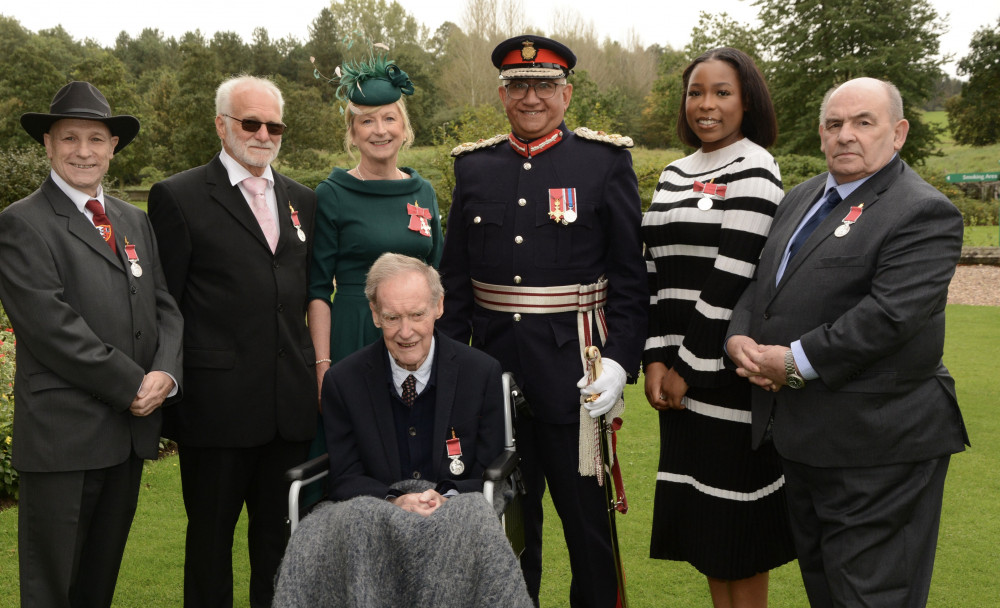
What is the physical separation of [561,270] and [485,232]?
33cm

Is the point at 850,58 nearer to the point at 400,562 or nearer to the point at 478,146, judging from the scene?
the point at 478,146

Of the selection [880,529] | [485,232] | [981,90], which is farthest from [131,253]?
[981,90]

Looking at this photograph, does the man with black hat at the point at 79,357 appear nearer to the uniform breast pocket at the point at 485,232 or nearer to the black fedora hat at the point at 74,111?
the black fedora hat at the point at 74,111

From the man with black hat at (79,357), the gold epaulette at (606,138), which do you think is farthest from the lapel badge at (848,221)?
the man with black hat at (79,357)

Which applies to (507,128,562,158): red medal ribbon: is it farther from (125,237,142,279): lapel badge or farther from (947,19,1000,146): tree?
(947,19,1000,146): tree

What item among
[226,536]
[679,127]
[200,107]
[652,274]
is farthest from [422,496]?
[200,107]

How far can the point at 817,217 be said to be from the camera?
2639mm

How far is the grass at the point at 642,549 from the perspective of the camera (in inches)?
144

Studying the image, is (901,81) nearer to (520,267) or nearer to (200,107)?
(200,107)

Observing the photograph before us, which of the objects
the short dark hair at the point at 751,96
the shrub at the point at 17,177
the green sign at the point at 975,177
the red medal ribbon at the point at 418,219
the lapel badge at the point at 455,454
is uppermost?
the shrub at the point at 17,177

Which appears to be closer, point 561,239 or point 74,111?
point 74,111

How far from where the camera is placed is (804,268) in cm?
255

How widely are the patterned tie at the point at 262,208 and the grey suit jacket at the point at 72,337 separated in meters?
0.46

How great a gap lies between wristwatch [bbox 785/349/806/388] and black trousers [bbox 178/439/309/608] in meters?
1.82
